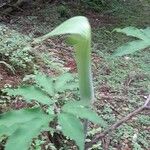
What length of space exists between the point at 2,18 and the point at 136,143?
11.2ft

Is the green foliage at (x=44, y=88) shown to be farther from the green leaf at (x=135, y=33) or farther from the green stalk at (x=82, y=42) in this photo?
the green leaf at (x=135, y=33)

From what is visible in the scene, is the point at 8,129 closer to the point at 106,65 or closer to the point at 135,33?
the point at 135,33

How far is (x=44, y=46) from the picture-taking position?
427 centimetres

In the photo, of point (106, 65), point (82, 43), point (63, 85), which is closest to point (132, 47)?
point (63, 85)

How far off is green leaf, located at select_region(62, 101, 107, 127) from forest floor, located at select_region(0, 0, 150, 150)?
0.41 metres

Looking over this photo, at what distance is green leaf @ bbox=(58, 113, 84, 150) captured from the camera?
99 centimetres

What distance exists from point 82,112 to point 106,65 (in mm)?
Result: 3180

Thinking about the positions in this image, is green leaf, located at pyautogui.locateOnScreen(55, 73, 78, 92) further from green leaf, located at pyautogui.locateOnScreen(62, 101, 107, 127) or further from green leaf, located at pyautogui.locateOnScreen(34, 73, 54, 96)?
green leaf, located at pyautogui.locateOnScreen(62, 101, 107, 127)

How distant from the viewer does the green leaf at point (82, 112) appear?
1050mm

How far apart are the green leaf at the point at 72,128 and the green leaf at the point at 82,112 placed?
0.02 metres

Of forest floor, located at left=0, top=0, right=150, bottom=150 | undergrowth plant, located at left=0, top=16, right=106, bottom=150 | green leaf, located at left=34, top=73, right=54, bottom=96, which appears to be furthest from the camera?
forest floor, located at left=0, top=0, right=150, bottom=150

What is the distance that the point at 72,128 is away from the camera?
1.01 metres

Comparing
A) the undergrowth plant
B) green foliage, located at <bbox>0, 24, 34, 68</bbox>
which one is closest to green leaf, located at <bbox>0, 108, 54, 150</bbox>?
the undergrowth plant

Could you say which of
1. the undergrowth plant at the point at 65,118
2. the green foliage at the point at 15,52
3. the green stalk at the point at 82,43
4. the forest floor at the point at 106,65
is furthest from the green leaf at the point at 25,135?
the green foliage at the point at 15,52
